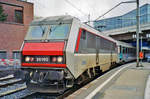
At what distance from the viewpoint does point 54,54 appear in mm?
6551

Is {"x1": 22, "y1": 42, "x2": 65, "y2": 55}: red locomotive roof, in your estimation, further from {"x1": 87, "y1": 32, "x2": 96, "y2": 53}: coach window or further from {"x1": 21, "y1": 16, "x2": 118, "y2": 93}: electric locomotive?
{"x1": 87, "y1": 32, "x2": 96, "y2": 53}: coach window

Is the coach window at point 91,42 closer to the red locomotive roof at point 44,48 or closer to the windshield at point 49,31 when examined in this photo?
the windshield at point 49,31

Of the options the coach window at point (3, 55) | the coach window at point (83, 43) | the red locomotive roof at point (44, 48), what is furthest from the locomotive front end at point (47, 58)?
the coach window at point (3, 55)

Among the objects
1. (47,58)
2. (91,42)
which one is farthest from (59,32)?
(91,42)

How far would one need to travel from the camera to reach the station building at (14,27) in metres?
25.4

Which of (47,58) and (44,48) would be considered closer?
(47,58)

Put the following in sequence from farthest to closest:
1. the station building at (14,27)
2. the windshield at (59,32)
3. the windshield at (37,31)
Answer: the station building at (14,27) → the windshield at (37,31) → the windshield at (59,32)

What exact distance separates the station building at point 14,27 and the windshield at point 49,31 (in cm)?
1680

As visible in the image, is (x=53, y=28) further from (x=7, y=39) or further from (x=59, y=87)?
(x=7, y=39)

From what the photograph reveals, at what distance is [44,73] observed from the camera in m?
6.52

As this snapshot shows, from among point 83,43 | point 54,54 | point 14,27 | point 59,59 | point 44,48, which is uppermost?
point 14,27

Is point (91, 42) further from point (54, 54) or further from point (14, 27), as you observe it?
point (14, 27)

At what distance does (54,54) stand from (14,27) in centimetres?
2267

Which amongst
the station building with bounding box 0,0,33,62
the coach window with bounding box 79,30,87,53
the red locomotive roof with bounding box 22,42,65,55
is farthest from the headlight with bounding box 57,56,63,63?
Answer: the station building with bounding box 0,0,33,62
